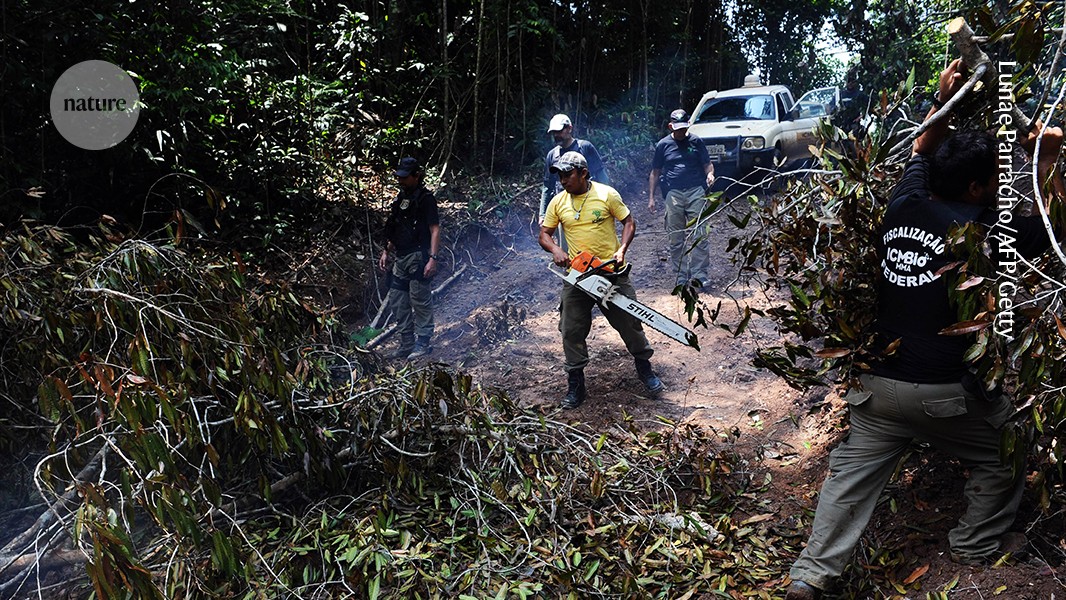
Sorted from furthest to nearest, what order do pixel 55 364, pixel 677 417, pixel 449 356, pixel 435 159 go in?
1. pixel 435 159
2. pixel 449 356
3. pixel 677 417
4. pixel 55 364

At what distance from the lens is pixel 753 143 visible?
427 inches

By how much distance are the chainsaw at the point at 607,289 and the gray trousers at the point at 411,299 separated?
2.14m

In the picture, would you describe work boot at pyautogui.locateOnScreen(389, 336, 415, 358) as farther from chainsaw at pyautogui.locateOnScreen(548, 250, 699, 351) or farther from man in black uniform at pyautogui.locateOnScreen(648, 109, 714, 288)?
man in black uniform at pyautogui.locateOnScreen(648, 109, 714, 288)

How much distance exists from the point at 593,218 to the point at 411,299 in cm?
251

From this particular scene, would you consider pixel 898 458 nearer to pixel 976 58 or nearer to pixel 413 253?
pixel 976 58

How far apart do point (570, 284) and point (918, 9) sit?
7385 mm

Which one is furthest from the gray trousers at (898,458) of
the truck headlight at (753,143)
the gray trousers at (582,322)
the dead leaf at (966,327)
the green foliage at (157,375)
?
the truck headlight at (753,143)

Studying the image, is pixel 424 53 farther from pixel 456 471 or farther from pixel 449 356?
pixel 456 471

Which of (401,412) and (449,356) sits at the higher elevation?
(401,412)

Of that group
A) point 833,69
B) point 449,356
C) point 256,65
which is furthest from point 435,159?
point 833,69

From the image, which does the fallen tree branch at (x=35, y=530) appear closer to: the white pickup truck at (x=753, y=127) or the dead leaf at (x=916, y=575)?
the dead leaf at (x=916, y=575)

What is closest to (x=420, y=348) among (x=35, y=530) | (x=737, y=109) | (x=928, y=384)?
(x=35, y=530)

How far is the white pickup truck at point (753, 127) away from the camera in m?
10.9

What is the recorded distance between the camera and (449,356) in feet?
23.6
